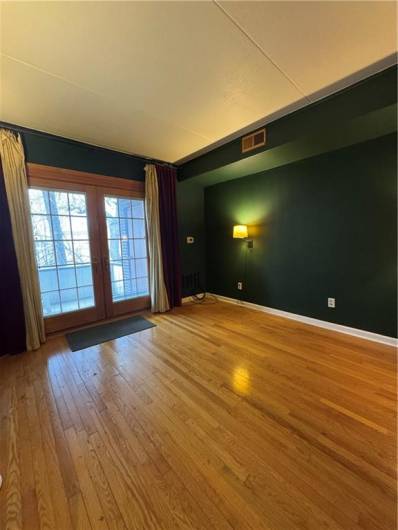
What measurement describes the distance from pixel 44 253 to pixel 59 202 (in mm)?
720

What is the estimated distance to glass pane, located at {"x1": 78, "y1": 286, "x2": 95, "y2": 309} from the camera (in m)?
3.16

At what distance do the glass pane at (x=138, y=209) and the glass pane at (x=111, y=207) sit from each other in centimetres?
31

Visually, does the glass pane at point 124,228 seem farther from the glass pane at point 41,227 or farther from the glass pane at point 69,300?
the glass pane at point 69,300

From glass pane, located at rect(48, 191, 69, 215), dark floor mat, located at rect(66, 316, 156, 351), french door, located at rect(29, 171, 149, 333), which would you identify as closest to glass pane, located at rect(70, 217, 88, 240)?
french door, located at rect(29, 171, 149, 333)

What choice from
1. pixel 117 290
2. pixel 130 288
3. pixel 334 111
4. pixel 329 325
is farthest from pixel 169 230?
pixel 329 325

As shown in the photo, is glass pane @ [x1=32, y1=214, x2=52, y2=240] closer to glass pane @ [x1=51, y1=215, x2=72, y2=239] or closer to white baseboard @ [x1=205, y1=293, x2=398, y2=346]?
glass pane @ [x1=51, y1=215, x2=72, y2=239]

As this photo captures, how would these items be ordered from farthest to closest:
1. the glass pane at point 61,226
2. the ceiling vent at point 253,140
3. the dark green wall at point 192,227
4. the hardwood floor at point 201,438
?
1. the dark green wall at point 192,227
2. the glass pane at point 61,226
3. the ceiling vent at point 253,140
4. the hardwood floor at point 201,438

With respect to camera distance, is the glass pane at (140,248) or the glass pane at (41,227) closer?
the glass pane at (41,227)

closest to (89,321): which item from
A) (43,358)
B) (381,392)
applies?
(43,358)

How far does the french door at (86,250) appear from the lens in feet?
9.29

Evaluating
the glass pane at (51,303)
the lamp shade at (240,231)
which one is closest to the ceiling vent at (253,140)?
the lamp shade at (240,231)

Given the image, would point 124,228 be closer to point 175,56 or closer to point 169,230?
Result: point 169,230

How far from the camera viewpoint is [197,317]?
11.4ft

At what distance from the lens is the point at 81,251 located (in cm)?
312
